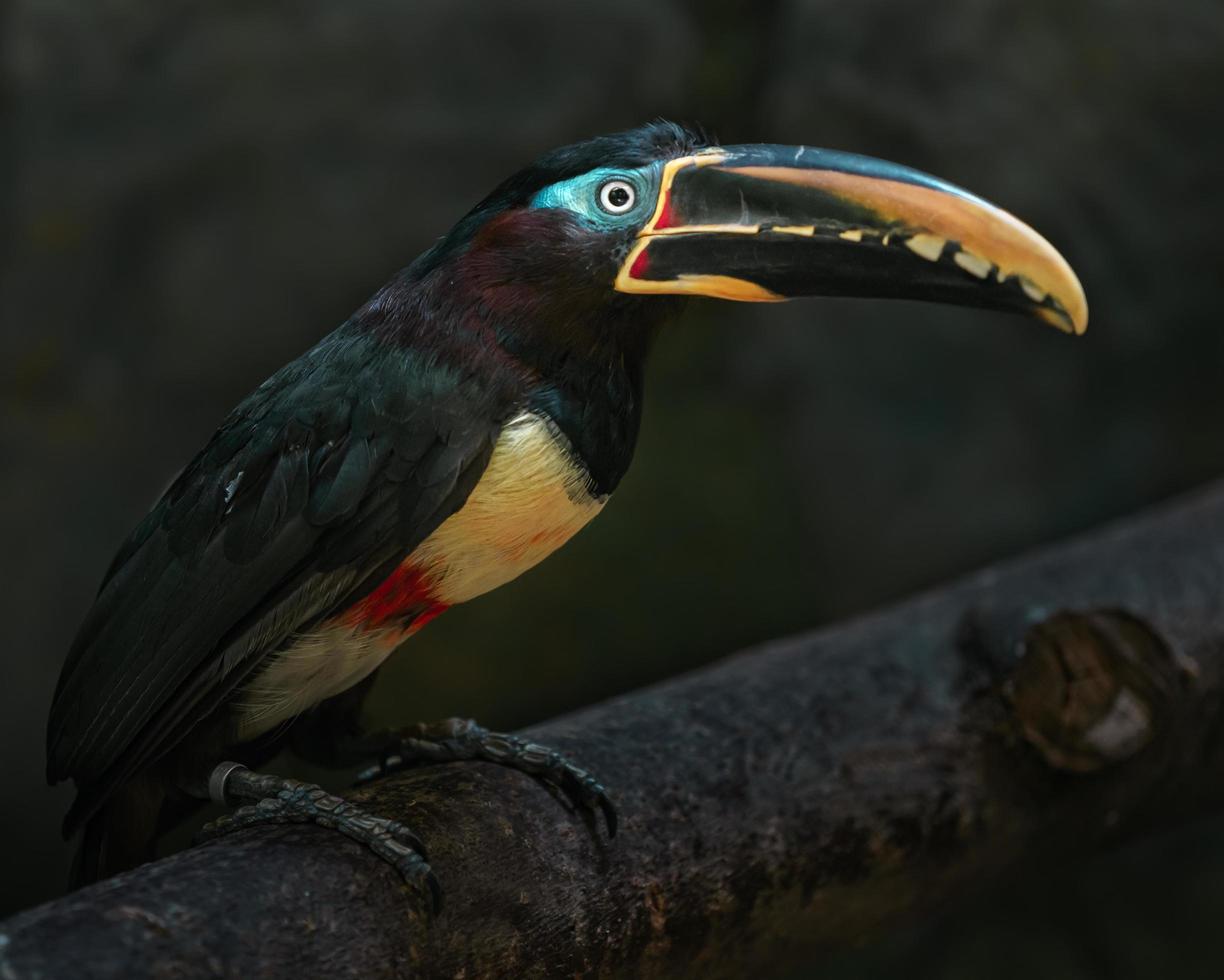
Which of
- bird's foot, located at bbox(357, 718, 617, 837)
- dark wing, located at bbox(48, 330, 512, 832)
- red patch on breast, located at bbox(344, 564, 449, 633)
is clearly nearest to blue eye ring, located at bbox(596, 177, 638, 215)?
dark wing, located at bbox(48, 330, 512, 832)

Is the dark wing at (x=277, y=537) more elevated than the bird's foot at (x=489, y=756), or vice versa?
the dark wing at (x=277, y=537)

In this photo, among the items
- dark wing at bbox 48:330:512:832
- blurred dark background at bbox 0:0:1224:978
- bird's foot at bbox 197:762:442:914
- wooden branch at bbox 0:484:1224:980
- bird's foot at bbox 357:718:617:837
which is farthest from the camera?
blurred dark background at bbox 0:0:1224:978

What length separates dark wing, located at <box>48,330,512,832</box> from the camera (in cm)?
175

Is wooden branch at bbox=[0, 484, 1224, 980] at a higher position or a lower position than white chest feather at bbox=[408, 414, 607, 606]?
lower

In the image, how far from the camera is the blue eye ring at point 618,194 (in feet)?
5.96

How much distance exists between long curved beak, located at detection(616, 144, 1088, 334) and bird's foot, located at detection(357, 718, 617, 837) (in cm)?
64

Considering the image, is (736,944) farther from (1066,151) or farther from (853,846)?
(1066,151)

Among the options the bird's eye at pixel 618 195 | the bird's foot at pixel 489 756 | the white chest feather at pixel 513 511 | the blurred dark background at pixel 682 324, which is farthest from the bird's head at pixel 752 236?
the blurred dark background at pixel 682 324

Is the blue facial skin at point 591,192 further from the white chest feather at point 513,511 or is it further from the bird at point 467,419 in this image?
the white chest feather at point 513,511

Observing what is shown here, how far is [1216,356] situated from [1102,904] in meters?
1.44

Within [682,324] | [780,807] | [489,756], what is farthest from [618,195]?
[682,324]

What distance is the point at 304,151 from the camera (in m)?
3.34

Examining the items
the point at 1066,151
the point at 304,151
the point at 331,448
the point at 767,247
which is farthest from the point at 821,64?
the point at 331,448

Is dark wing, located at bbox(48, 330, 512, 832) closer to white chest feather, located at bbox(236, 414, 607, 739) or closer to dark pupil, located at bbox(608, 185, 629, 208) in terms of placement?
white chest feather, located at bbox(236, 414, 607, 739)
